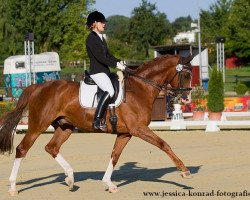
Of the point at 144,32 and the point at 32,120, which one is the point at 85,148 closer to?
the point at 32,120

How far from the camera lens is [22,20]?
162 ft

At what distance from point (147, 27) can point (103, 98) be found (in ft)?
225

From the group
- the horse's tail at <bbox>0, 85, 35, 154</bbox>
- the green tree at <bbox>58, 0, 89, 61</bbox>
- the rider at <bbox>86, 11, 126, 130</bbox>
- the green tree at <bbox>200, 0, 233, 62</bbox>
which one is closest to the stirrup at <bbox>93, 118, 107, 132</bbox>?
the rider at <bbox>86, 11, 126, 130</bbox>

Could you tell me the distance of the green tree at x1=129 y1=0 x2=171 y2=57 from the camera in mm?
77625

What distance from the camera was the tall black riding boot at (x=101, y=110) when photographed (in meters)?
9.30

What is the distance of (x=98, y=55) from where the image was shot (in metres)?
9.33

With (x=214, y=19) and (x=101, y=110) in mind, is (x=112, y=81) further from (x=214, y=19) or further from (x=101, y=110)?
(x=214, y=19)

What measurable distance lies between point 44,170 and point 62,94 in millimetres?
2707

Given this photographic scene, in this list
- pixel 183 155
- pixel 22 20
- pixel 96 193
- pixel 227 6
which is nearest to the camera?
pixel 96 193

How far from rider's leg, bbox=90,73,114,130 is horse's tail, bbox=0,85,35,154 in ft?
4.19

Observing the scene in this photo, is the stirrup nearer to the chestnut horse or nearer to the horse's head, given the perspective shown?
the chestnut horse

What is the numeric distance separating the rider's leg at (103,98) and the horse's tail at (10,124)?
1277mm

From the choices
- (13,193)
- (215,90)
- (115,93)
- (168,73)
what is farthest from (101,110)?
(215,90)

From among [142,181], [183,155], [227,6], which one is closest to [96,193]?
[142,181]
